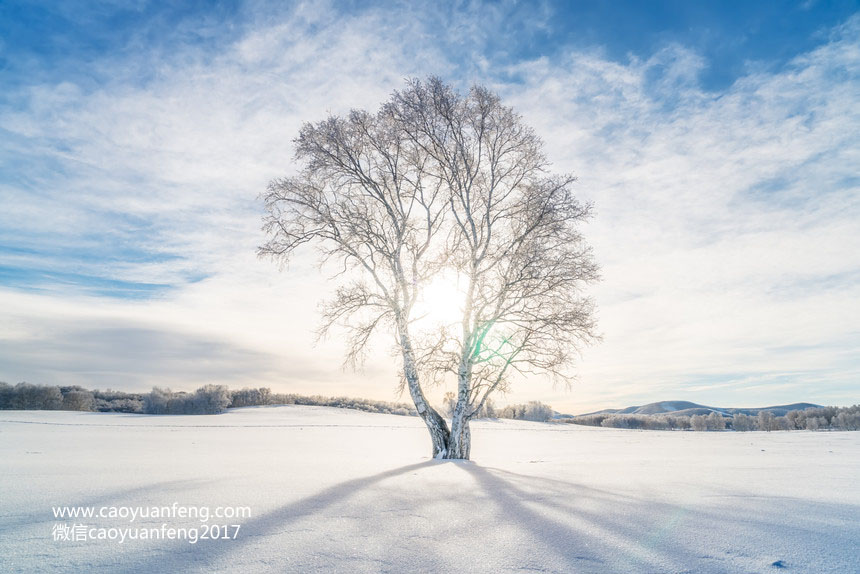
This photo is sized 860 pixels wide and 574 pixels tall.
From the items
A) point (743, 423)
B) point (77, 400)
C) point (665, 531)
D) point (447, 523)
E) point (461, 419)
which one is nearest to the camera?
point (665, 531)

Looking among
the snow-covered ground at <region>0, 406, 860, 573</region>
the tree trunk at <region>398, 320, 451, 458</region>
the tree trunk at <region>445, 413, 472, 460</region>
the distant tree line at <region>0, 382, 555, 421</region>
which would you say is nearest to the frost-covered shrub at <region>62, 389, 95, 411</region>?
the distant tree line at <region>0, 382, 555, 421</region>

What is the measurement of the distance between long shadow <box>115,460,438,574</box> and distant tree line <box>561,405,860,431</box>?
152ft

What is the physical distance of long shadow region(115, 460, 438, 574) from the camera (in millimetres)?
3043

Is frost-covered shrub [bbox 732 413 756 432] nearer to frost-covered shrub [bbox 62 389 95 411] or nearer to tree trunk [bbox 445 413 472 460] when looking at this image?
tree trunk [bbox 445 413 472 460]

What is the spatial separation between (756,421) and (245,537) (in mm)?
57825

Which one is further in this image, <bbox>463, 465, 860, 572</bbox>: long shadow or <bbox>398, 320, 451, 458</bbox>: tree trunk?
<bbox>398, 320, 451, 458</bbox>: tree trunk

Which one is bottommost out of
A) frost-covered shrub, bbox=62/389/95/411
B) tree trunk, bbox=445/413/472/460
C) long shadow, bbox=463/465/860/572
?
frost-covered shrub, bbox=62/389/95/411

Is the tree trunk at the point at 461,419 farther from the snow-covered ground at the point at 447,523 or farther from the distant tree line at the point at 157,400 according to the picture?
the distant tree line at the point at 157,400

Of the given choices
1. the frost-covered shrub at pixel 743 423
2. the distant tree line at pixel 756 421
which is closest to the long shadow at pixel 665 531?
the distant tree line at pixel 756 421

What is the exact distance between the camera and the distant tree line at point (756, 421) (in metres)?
37.2

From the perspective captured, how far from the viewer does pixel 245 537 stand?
3598 mm

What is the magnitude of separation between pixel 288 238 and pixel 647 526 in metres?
11.8

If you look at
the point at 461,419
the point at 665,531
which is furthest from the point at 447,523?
the point at 461,419

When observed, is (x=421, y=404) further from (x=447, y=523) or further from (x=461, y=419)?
(x=447, y=523)
